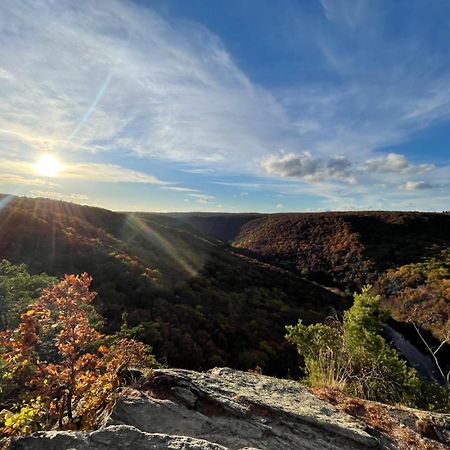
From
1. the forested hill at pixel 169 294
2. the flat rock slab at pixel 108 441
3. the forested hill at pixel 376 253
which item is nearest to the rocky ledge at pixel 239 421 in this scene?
the flat rock slab at pixel 108 441

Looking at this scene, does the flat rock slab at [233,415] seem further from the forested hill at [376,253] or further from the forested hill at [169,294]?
the forested hill at [376,253]

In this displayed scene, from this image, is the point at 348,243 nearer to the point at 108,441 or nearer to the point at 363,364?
the point at 363,364

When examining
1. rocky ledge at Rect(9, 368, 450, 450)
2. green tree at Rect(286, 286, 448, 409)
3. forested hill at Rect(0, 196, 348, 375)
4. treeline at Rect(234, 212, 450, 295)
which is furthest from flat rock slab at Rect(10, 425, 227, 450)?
treeline at Rect(234, 212, 450, 295)

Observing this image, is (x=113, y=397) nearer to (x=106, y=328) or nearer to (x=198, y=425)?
(x=198, y=425)

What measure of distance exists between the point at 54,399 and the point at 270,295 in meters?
31.2

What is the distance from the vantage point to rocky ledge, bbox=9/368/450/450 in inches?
134

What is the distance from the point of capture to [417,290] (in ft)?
140

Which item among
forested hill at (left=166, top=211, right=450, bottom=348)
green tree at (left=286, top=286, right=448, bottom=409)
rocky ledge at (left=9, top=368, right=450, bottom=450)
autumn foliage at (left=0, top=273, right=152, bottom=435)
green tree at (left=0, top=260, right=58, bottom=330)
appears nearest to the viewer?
rocky ledge at (left=9, top=368, right=450, bottom=450)

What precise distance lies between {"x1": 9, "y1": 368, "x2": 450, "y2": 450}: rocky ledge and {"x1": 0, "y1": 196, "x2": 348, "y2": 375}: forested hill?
923 cm

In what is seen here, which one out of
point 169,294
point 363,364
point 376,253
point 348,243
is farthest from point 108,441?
point 348,243

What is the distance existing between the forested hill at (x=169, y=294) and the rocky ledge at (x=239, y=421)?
923cm

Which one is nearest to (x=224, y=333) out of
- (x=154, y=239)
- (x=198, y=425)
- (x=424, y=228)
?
(x=198, y=425)

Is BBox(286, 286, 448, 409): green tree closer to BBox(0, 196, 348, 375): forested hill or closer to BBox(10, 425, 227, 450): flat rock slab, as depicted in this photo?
BBox(10, 425, 227, 450): flat rock slab

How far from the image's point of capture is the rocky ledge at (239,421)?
3.40 m
